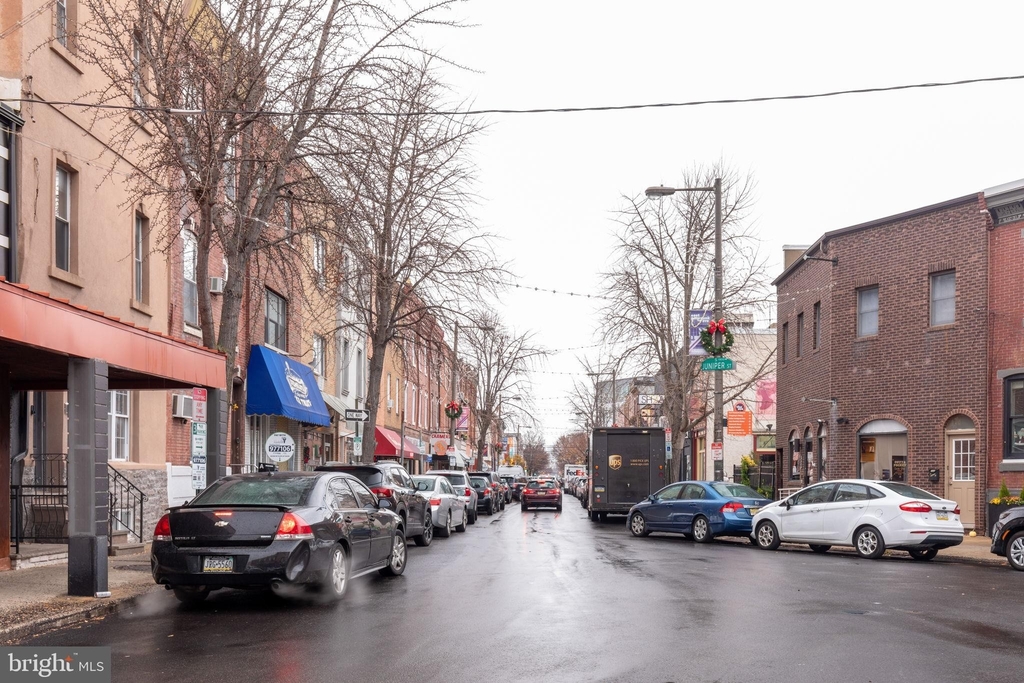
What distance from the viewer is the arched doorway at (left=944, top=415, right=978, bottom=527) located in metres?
26.7


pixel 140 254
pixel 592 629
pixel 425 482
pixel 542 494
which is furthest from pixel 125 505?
pixel 542 494

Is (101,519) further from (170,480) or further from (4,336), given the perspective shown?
(170,480)

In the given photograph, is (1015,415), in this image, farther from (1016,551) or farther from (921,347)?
(1016,551)

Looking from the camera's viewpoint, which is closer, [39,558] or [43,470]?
[39,558]

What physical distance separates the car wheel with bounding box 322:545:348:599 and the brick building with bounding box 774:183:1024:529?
1842 cm

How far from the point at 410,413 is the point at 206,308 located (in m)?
40.6

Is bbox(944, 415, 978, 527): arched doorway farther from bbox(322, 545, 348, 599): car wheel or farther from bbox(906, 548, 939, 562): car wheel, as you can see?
bbox(322, 545, 348, 599): car wheel

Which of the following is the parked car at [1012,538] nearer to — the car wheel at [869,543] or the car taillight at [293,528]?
the car wheel at [869,543]

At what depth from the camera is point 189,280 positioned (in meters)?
24.0

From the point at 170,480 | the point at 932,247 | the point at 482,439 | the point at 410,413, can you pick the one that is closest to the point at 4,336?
the point at 170,480

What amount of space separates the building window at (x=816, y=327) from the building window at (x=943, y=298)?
16.3 ft

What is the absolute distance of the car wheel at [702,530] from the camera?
2389cm

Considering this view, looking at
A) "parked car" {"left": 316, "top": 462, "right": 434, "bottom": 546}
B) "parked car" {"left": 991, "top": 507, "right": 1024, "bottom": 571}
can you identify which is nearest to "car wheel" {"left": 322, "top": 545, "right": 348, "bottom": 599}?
"parked car" {"left": 316, "top": 462, "right": 434, "bottom": 546}

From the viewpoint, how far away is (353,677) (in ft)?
26.5
